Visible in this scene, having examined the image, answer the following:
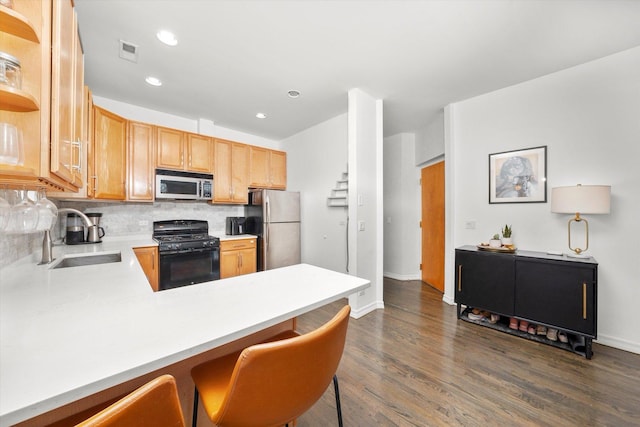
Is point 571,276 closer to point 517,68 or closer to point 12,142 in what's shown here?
point 517,68

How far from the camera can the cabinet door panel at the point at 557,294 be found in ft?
6.74

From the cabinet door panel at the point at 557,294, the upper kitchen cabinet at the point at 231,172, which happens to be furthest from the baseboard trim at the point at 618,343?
the upper kitchen cabinet at the point at 231,172

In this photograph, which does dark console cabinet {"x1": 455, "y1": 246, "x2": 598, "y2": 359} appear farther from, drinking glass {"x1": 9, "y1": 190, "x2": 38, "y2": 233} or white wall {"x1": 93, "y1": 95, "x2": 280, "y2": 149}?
white wall {"x1": 93, "y1": 95, "x2": 280, "y2": 149}

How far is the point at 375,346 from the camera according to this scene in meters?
2.23

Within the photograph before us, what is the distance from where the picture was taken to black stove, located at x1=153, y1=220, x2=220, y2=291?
293 cm

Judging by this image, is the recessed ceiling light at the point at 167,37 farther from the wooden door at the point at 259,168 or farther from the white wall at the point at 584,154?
the white wall at the point at 584,154

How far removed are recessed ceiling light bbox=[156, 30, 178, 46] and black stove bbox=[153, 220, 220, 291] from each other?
6.74 ft

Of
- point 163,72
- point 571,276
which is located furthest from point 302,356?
point 163,72

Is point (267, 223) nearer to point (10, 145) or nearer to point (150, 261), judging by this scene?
point (150, 261)

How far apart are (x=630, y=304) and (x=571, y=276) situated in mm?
626

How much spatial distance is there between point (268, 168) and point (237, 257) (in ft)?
5.40

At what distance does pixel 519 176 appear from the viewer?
108 inches

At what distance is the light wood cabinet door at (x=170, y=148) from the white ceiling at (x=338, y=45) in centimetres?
40

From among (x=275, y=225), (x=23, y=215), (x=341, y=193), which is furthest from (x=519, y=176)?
(x=23, y=215)
